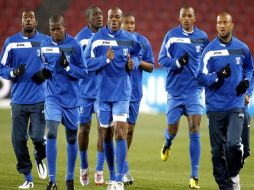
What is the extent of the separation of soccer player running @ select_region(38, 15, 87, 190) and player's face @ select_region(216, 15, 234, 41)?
175cm

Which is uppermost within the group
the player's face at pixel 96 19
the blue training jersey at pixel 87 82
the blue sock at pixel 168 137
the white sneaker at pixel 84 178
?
the player's face at pixel 96 19

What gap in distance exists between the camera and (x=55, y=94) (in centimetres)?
972

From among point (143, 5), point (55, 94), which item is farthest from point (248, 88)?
point (143, 5)

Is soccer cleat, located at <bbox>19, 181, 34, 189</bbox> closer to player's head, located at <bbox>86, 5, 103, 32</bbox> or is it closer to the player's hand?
the player's hand

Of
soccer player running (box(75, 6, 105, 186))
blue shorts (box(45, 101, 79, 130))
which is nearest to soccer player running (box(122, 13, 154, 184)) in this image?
soccer player running (box(75, 6, 105, 186))

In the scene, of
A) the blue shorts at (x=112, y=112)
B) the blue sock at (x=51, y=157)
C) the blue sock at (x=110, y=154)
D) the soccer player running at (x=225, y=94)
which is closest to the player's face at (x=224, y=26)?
the soccer player running at (x=225, y=94)

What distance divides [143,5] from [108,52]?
17662mm

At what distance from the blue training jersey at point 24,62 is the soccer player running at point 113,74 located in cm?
79

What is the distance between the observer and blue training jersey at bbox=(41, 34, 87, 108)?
970cm

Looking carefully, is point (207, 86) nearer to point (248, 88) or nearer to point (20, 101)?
point (248, 88)

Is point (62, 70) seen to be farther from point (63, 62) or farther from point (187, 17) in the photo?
point (187, 17)

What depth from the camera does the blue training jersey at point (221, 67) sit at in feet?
30.5

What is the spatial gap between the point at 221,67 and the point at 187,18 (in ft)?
6.82

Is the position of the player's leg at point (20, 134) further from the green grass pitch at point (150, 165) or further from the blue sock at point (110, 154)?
the blue sock at point (110, 154)
